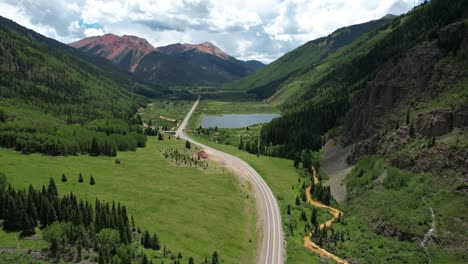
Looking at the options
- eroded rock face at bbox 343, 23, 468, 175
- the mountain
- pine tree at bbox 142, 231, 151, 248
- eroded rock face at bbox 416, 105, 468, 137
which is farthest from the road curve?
eroded rock face at bbox 416, 105, 468, 137

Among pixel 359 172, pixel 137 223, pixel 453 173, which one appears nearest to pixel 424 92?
pixel 359 172

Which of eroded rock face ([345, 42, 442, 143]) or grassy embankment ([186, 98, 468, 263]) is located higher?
eroded rock face ([345, 42, 442, 143])

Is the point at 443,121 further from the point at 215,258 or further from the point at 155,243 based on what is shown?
Result: the point at 155,243

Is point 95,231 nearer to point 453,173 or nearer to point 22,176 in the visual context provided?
point 22,176

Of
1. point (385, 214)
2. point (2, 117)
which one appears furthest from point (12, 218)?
point (2, 117)

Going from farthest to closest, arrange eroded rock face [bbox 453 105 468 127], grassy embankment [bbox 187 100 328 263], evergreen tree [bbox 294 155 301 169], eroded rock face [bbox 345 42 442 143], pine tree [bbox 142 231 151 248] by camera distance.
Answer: evergreen tree [bbox 294 155 301 169] < eroded rock face [bbox 345 42 442 143] < eroded rock face [bbox 453 105 468 127] < grassy embankment [bbox 187 100 328 263] < pine tree [bbox 142 231 151 248]

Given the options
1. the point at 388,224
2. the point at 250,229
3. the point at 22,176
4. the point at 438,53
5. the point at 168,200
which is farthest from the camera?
the point at 438,53

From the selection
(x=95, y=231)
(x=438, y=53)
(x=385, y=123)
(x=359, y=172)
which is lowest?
(x=95, y=231)

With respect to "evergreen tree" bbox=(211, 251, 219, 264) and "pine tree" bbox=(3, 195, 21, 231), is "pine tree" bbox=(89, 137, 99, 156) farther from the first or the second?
"evergreen tree" bbox=(211, 251, 219, 264)
